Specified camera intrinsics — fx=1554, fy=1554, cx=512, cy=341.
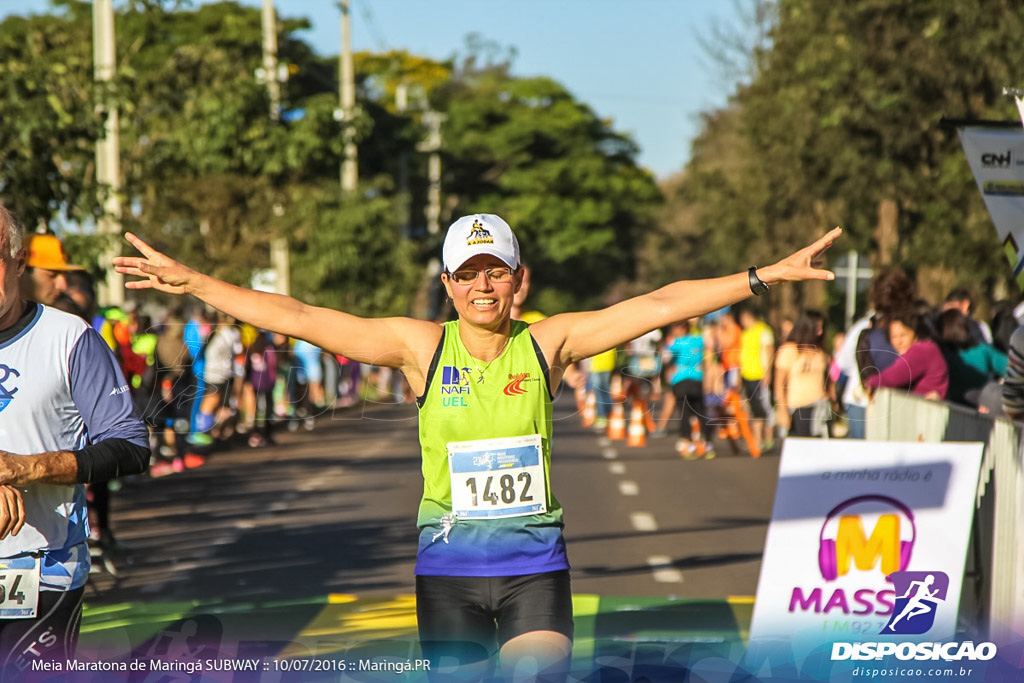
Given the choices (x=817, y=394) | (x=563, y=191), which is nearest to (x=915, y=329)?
(x=817, y=394)

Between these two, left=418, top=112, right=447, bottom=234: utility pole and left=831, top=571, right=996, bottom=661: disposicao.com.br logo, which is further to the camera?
left=418, top=112, right=447, bottom=234: utility pole

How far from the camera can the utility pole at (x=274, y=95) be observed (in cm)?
2764

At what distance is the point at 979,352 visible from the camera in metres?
11.5

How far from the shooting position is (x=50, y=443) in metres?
4.27

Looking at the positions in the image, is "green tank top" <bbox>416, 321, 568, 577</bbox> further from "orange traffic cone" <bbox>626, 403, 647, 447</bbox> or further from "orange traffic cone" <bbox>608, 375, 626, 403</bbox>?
"orange traffic cone" <bbox>626, 403, 647, 447</bbox>

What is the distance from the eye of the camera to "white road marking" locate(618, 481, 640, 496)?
16109 mm

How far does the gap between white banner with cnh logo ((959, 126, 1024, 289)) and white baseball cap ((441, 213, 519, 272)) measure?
4.15m

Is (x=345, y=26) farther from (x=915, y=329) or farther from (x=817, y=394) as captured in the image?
(x=915, y=329)

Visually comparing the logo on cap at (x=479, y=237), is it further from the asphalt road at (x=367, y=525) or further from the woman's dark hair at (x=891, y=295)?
the woman's dark hair at (x=891, y=295)

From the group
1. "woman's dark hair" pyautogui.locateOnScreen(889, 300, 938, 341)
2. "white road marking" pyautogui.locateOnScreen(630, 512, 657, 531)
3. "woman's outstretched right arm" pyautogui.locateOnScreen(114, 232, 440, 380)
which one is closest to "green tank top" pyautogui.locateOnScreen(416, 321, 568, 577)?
"woman's outstretched right arm" pyautogui.locateOnScreen(114, 232, 440, 380)

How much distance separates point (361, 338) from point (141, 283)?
2.36ft

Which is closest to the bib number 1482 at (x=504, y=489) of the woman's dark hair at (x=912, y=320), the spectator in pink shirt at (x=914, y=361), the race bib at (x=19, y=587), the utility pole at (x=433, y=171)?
the race bib at (x=19, y=587)

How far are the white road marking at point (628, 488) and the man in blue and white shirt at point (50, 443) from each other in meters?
12.0

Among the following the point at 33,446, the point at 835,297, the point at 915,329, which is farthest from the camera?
the point at 835,297
